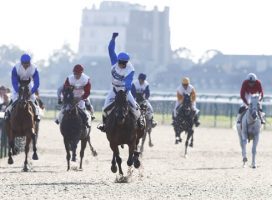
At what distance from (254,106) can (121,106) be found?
6558 mm

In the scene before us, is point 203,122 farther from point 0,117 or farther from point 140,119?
point 140,119

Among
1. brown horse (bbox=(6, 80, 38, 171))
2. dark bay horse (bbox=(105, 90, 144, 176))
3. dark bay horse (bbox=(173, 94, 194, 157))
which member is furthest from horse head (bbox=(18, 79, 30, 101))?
dark bay horse (bbox=(173, 94, 194, 157))

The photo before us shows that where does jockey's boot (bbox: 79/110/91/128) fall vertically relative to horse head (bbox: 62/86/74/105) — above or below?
below

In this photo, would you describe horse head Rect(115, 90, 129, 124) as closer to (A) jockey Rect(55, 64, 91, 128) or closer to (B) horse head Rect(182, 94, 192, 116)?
(A) jockey Rect(55, 64, 91, 128)

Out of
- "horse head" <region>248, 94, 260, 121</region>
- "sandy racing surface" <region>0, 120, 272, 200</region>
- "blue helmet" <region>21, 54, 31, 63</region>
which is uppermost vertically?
"blue helmet" <region>21, 54, 31, 63</region>

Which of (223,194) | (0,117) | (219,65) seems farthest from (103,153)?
(219,65)

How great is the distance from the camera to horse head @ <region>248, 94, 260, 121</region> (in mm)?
23688

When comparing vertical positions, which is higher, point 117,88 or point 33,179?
point 117,88

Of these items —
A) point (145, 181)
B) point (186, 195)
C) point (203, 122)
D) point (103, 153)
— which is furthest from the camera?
point (203, 122)

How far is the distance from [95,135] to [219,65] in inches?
4514

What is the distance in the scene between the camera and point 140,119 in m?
A: 18.7

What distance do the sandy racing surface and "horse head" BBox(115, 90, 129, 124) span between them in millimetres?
1096

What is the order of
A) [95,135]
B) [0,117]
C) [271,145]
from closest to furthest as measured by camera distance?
[0,117] → [271,145] → [95,135]

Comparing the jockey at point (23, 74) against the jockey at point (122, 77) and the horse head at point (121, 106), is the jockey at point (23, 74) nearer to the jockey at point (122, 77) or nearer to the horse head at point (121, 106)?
the jockey at point (122, 77)
